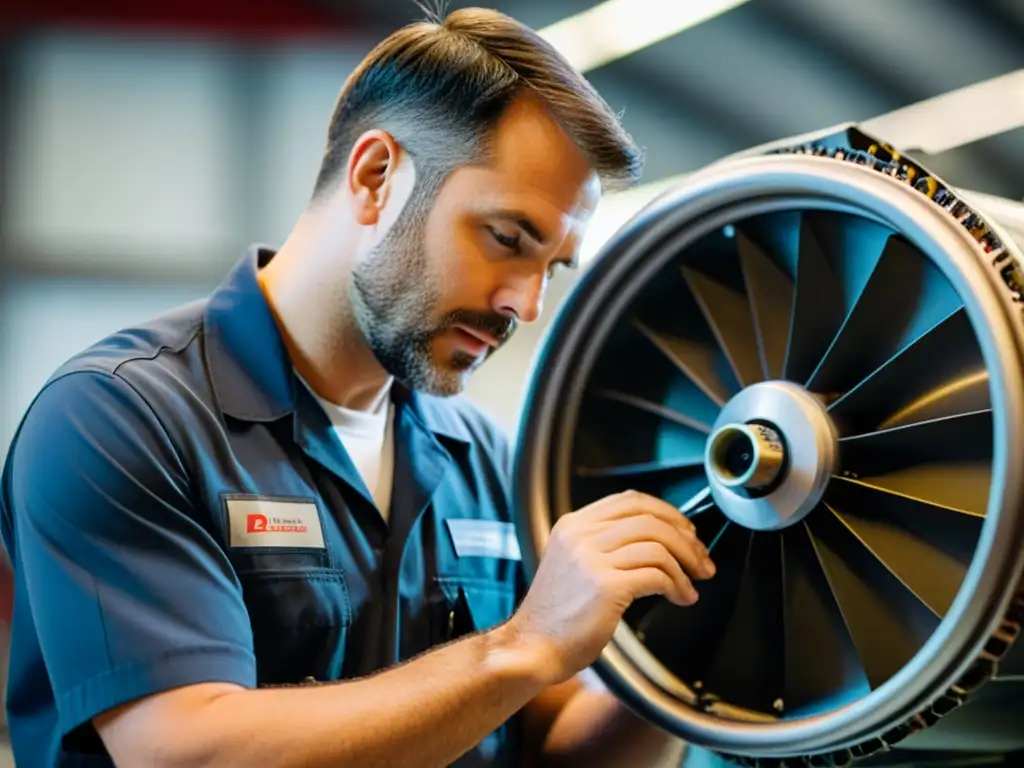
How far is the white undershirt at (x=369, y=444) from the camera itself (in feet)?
5.01

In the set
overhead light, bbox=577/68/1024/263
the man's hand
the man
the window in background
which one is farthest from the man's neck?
the window in background

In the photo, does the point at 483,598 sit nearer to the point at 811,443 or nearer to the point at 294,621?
the point at 294,621

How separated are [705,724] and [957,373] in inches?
17.0

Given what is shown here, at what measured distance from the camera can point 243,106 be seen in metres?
3.94

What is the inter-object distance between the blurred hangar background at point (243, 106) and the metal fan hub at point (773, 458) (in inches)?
72.8

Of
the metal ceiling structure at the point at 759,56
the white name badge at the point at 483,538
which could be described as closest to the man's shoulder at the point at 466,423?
the white name badge at the point at 483,538

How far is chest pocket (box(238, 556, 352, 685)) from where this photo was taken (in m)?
1.32

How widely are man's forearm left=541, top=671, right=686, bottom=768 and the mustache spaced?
451 mm

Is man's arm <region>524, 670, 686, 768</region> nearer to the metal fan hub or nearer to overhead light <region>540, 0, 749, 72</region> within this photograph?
the metal fan hub

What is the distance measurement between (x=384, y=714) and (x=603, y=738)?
1.35ft

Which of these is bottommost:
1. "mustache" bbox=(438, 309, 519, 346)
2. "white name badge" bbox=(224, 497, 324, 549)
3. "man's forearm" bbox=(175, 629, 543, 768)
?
"man's forearm" bbox=(175, 629, 543, 768)

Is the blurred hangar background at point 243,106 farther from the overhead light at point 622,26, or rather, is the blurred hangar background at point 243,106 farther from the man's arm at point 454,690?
the man's arm at point 454,690

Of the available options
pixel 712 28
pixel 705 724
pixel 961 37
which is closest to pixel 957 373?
pixel 705 724

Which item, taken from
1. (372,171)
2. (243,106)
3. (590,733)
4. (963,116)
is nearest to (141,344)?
(372,171)
